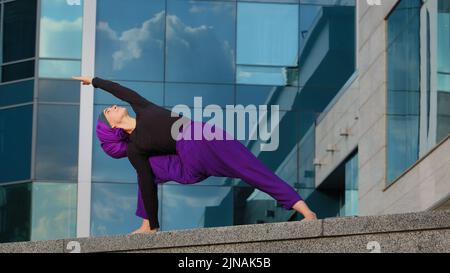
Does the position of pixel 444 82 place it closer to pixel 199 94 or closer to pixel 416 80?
pixel 416 80

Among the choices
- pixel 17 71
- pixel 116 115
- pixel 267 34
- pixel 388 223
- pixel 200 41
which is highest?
pixel 267 34

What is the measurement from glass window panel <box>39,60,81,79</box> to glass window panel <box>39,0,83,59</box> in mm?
188

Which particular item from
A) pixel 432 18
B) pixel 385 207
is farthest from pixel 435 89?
pixel 385 207

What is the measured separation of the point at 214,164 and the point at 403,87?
15.6m

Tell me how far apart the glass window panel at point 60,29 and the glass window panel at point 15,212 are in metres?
3.62

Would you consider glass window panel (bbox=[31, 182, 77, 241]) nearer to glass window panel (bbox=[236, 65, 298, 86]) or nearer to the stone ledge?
glass window panel (bbox=[236, 65, 298, 86])

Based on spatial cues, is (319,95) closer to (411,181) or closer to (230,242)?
(411,181)

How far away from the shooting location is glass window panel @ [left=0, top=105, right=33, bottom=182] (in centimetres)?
3816

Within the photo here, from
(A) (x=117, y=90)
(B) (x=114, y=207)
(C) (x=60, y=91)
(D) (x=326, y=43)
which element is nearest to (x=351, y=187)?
(D) (x=326, y=43)

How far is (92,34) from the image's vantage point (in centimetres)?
3856

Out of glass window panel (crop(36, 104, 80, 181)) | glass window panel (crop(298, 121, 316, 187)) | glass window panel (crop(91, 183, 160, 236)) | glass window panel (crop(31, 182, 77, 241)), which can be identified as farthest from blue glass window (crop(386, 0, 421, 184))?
glass window panel (crop(31, 182, 77, 241))

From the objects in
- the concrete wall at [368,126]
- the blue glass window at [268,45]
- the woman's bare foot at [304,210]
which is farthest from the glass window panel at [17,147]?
the woman's bare foot at [304,210]

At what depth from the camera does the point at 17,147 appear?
1505 inches

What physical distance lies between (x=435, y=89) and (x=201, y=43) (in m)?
8.07
